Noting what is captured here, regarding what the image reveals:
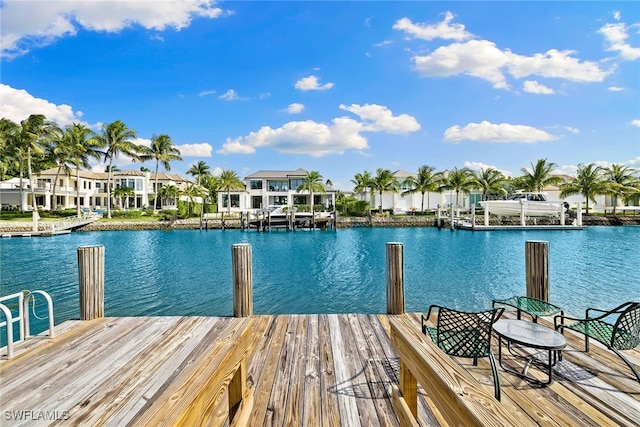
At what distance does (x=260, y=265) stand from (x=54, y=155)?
145 feet

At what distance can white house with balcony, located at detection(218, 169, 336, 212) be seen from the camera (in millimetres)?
50031

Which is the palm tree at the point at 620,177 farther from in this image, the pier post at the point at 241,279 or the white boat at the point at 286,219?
the pier post at the point at 241,279

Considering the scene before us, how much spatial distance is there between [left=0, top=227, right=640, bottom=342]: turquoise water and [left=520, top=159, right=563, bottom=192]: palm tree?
24.9 meters

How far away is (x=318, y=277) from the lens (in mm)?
14211

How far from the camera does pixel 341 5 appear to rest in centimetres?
→ 1259

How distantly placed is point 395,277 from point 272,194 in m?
46.1

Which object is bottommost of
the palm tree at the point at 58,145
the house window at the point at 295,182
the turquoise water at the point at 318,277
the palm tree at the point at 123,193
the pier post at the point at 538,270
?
the turquoise water at the point at 318,277

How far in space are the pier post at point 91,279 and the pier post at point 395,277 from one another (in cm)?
466

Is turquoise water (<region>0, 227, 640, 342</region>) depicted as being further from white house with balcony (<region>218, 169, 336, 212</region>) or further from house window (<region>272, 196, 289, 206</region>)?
house window (<region>272, 196, 289, 206</region>)

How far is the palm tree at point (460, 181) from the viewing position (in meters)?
46.1

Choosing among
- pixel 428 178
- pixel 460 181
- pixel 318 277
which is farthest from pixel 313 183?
pixel 318 277


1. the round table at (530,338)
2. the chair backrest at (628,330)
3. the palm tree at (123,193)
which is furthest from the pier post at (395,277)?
the palm tree at (123,193)

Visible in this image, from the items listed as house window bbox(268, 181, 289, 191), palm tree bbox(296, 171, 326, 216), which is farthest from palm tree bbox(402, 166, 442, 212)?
house window bbox(268, 181, 289, 191)

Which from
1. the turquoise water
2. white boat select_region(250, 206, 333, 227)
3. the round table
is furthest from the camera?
white boat select_region(250, 206, 333, 227)
